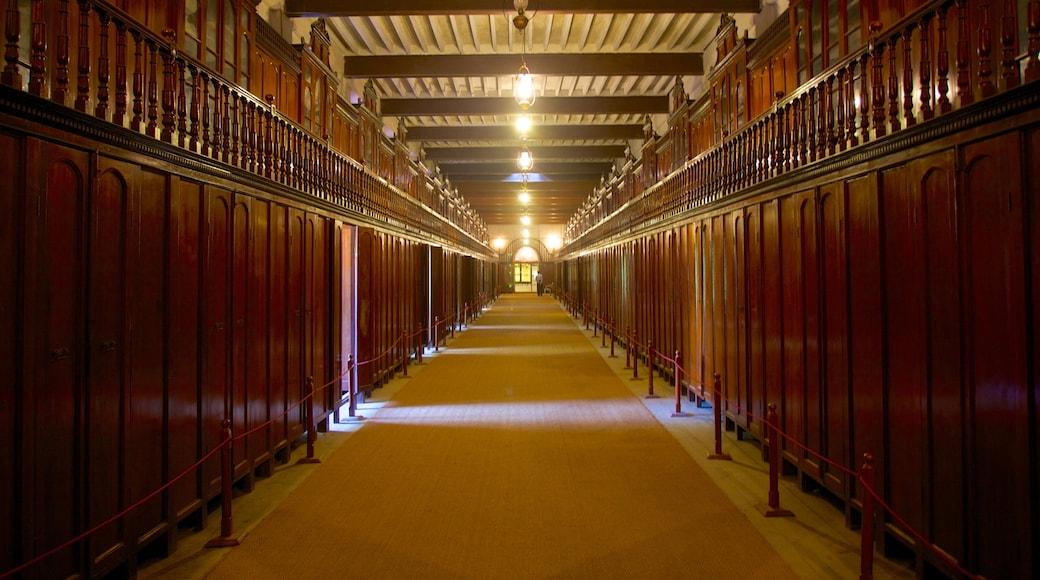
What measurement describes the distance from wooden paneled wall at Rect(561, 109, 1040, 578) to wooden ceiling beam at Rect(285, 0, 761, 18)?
15.2ft

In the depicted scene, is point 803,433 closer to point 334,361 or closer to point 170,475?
point 170,475

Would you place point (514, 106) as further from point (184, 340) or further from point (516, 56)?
point (184, 340)

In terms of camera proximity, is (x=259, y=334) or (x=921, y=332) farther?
(x=259, y=334)

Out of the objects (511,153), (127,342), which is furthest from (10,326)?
(511,153)

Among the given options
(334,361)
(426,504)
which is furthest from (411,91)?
(426,504)

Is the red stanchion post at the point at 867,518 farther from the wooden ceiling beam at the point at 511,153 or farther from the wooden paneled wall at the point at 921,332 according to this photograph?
the wooden ceiling beam at the point at 511,153

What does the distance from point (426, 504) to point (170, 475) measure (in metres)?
1.89

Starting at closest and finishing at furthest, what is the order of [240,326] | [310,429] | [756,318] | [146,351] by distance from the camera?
[146,351]
[240,326]
[310,429]
[756,318]

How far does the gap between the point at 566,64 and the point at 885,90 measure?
882 centimetres

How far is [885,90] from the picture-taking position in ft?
14.8

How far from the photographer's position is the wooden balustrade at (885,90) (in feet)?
10.0

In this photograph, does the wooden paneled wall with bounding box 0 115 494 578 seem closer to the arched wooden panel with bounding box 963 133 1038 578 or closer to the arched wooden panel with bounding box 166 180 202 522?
the arched wooden panel with bounding box 166 180 202 522

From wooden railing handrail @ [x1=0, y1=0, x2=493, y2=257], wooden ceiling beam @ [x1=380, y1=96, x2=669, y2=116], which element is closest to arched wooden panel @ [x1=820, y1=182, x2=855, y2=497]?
wooden railing handrail @ [x1=0, y1=0, x2=493, y2=257]

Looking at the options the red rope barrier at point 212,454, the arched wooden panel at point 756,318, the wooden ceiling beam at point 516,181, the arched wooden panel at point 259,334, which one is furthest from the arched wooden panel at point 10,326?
the wooden ceiling beam at point 516,181
